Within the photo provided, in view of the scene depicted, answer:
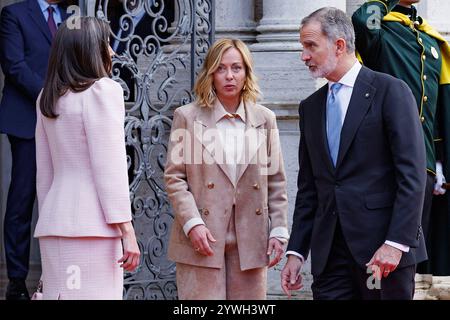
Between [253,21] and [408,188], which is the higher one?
[253,21]

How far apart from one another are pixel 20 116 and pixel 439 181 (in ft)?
7.87

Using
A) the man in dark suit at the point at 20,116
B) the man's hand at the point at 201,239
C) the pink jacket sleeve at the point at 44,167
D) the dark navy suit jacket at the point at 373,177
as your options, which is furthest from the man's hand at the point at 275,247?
the man in dark suit at the point at 20,116

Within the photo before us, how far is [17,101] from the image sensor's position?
8391 millimetres

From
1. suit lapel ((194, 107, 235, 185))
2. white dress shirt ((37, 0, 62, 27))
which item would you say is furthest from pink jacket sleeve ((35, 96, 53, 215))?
white dress shirt ((37, 0, 62, 27))

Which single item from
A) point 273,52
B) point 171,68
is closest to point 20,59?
point 171,68

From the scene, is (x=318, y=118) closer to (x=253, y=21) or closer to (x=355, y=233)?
(x=355, y=233)

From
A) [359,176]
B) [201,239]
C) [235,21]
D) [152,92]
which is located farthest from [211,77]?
[235,21]

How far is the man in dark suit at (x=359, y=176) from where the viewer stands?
20.5ft

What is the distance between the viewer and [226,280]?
716cm

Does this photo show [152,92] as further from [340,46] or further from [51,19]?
[340,46]

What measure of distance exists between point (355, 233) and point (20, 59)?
110 inches

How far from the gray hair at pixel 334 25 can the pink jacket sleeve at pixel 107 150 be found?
100cm

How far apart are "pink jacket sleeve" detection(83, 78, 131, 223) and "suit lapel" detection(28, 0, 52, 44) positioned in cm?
233

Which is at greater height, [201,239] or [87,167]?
[87,167]
